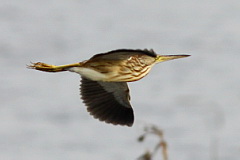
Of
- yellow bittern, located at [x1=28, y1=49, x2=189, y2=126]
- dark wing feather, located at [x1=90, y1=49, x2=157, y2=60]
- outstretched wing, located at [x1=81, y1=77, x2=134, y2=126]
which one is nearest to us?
dark wing feather, located at [x1=90, y1=49, x2=157, y2=60]

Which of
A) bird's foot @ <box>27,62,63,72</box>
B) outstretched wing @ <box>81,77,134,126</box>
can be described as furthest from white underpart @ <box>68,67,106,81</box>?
outstretched wing @ <box>81,77,134,126</box>

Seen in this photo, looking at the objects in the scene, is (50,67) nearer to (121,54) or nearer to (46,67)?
(46,67)

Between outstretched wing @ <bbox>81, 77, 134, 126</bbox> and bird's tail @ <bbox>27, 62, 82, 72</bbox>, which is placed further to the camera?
outstretched wing @ <bbox>81, 77, 134, 126</bbox>

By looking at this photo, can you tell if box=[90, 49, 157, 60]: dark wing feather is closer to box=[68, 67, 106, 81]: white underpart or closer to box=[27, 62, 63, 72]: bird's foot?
box=[68, 67, 106, 81]: white underpart

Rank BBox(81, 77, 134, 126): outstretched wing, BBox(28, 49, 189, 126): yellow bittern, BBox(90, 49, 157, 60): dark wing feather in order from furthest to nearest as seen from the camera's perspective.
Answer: BBox(81, 77, 134, 126): outstretched wing < BBox(28, 49, 189, 126): yellow bittern < BBox(90, 49, 157, 60): dark wing feather

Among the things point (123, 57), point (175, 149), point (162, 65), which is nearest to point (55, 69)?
point (123, 57)

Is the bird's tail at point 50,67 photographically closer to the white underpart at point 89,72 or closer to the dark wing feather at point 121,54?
the white underpart at point 89,72

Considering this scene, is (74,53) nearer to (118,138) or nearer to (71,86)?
(71,86)

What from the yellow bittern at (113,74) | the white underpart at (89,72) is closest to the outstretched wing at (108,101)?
the yellow bittern at (113,74)
